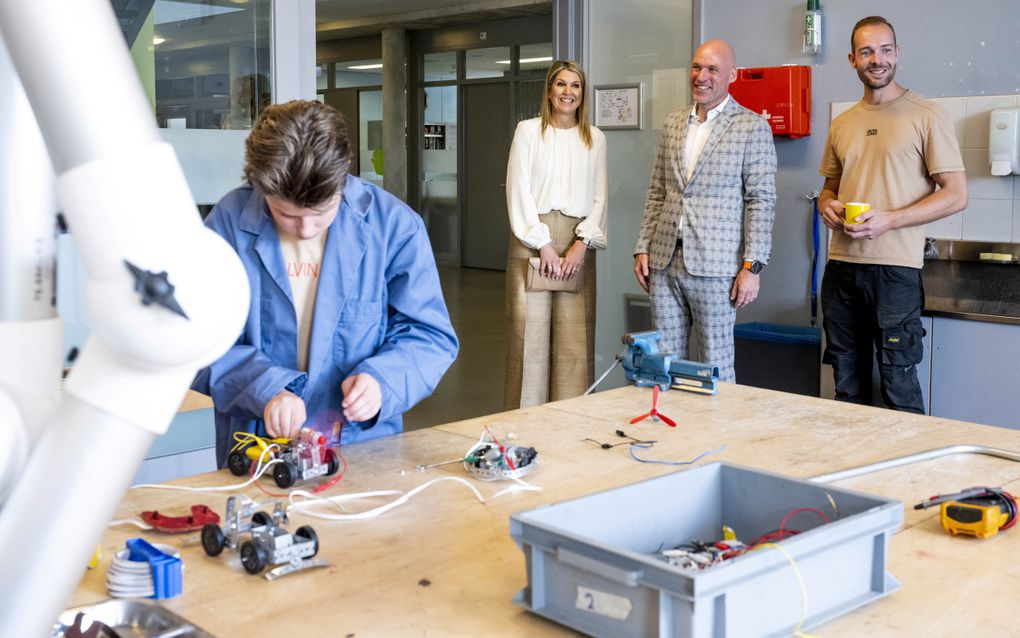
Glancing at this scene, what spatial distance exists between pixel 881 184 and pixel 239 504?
334cm

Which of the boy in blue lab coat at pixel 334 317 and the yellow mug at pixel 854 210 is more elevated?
the yellow mug at pixel 854 210

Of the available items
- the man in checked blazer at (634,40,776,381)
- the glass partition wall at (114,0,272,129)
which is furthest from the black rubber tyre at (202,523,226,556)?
the man in checked blazer at (634,40,776,381)

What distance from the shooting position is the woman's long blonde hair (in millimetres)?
4750

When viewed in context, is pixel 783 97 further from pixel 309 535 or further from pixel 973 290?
pixel 309 535

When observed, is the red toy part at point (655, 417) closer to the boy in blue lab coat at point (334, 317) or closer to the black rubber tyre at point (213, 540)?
the boy in blue lab coat at point (334, 317)

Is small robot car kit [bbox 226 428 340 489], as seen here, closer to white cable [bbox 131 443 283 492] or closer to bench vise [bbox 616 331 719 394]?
white cable [bbox 131 443 283 492]

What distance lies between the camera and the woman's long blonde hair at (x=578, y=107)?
4750 millimetres

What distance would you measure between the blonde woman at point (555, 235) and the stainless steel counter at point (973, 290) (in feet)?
4.80

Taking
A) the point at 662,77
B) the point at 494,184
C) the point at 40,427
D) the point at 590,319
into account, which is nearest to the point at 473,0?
the point at 494,184

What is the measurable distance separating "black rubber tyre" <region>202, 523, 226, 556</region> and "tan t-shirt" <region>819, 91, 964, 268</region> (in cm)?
331

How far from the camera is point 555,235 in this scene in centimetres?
483

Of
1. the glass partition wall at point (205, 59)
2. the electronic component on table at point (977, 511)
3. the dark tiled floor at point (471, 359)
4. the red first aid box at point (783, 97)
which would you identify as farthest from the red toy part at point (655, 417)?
the dark tiled floor at point (471, 359)

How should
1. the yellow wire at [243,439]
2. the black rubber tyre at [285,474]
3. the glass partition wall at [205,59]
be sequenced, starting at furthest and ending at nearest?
the glass partition wall at [205,59], the yellow wire at [243,439], the black rubber tyre at [285,474]

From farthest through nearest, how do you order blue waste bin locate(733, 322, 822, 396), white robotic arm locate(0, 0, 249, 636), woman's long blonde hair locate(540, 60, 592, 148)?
1. blue waste bin locate(733, 322, 822, 396)
2. woman's long blonde hair locate(540, 60, 592, 148)
3. white robotic arm locate(0, 0, 249, 636)
